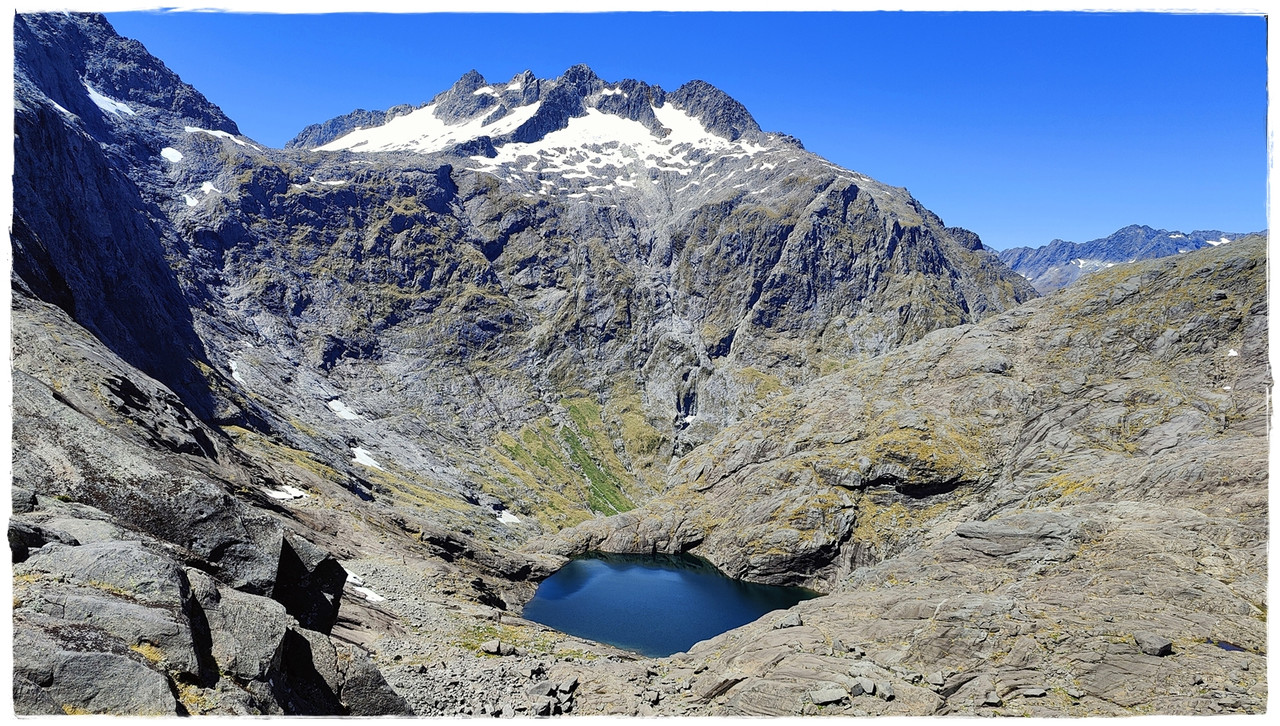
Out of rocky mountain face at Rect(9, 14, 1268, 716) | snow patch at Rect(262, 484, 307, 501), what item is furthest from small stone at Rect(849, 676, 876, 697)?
snow patch at Rect(262, 484, 307, 501)

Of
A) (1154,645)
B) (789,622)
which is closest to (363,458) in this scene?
(789,622)

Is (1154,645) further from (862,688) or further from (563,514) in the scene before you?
(563,514)

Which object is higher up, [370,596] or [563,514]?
[563,514]

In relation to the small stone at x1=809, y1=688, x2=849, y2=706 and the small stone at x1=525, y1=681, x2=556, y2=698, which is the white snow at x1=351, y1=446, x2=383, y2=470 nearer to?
the small stone at x1=525, y1=681, x2=556, y2=698

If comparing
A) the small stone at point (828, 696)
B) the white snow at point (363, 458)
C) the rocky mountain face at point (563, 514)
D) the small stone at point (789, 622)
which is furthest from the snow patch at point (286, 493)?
the white snow at point (363, 458)

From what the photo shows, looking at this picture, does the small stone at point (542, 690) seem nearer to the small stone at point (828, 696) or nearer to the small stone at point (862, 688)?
the small stone at point (828, 696)

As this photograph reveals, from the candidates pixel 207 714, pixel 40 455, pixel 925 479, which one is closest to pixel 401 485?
pixel 925 479

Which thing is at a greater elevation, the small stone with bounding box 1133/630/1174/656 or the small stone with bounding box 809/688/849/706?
the small stone with bounding box 1133/630/1174/656
